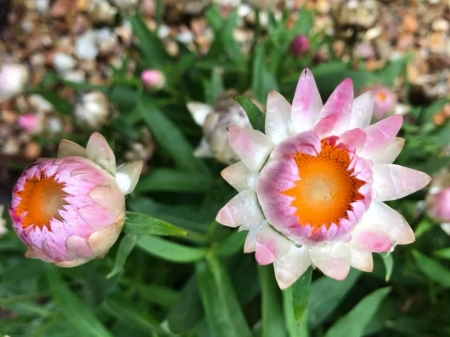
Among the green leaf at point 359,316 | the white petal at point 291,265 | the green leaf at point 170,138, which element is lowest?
the green leaf at point 359,316

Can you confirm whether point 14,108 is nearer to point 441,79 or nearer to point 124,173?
point 124,173

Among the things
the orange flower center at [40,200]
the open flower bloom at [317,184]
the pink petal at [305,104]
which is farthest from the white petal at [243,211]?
the orange flower center at [40,200]

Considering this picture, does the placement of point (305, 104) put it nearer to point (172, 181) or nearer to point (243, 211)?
point (243, 211)

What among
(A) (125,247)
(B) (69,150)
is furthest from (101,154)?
(A) (125,247)

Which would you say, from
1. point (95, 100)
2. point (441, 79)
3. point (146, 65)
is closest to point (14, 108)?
point (146, 65)

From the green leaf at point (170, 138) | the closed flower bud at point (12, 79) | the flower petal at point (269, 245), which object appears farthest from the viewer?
the closed flower bud at point (12, 79)

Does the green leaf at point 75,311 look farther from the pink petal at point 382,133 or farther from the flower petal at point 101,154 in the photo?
the pink petal at point 382,133
